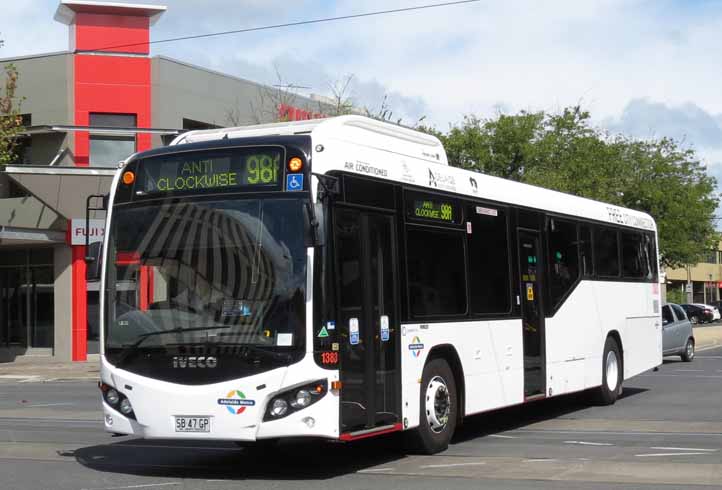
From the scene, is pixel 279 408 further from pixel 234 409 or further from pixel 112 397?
pixel 112 397

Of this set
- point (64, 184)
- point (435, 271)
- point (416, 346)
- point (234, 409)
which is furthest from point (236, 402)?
point (64, 184)

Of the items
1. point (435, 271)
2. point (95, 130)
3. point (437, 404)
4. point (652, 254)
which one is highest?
point (95, 130)

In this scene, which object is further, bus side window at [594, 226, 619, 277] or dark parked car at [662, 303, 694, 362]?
dark parked car at [662, 303, 694, 362]

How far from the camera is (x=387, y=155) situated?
11562 millimetres

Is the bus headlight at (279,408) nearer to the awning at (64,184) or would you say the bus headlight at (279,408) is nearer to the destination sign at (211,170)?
the destination sign at (211,170)

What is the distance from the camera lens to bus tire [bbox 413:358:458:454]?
11.7 meters

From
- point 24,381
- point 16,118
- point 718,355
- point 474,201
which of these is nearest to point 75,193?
point 16,118

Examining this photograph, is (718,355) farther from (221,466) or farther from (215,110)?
(221,466)

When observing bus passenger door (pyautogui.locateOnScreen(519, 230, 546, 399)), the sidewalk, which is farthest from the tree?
bus passenger door (pyautogui.locateOnScreen(519, 230, 546, 399))

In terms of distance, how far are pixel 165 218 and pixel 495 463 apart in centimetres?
420

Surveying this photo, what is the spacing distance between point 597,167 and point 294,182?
44.4 meters

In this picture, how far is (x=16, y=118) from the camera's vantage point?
103ft

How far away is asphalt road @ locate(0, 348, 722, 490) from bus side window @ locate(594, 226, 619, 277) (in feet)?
7.20

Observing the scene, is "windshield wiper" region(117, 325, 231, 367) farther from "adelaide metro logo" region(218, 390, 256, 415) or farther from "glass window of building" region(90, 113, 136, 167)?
"glass window of building" region(90, 113, 136, 167)
